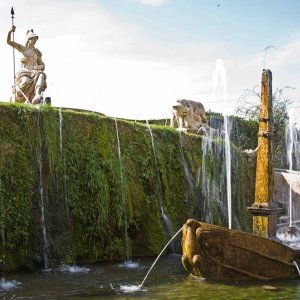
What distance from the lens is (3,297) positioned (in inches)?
309

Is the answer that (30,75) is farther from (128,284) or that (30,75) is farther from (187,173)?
(128,284)

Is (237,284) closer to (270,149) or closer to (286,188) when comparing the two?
(270,149)

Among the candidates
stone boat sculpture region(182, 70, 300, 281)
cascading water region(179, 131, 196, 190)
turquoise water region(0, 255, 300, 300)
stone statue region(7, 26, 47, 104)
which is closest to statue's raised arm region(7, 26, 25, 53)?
stone statue region(7, 26, 47, 104)

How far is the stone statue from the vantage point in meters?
13.6

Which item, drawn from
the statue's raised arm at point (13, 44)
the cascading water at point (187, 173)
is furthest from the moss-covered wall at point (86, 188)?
the statue's raised arm at point (13, 44)

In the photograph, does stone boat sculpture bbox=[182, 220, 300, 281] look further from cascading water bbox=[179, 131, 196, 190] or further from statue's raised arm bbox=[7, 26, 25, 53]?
statue's raised arm bbox=[7, 26, 25, 53]

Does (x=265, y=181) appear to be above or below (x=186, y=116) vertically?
below

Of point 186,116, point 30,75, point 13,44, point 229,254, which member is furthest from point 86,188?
point 186,116

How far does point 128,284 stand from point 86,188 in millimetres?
3356

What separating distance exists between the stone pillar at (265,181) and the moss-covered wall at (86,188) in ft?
11.2

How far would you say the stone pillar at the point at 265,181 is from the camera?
10.4 meters

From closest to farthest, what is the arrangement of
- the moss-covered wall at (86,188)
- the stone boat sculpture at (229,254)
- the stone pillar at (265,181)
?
1. the stone boat sculpture at (229,254)
2. the stone pillar at (265,181)
3. the moss-covered wall at (86,188)

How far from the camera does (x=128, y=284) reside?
899 cm

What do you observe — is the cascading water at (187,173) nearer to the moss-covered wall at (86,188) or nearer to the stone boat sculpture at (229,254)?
the moss-covered wall at (86,188)
